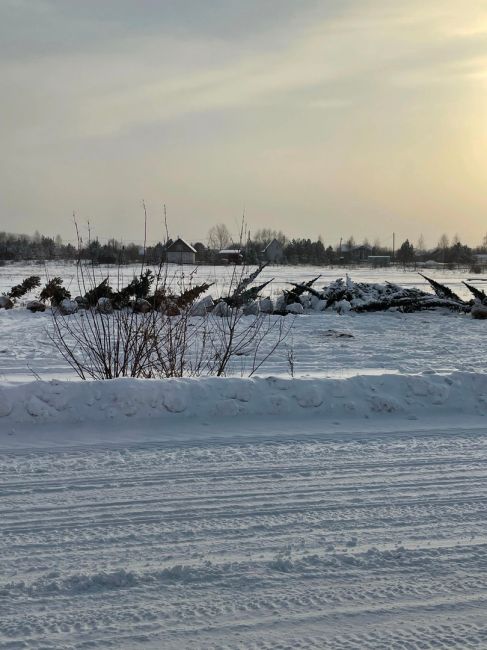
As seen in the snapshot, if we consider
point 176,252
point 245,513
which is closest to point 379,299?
point 176,252

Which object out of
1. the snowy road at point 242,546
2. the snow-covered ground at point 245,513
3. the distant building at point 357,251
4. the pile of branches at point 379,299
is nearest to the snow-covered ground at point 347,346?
the pile of branches at point 379,299

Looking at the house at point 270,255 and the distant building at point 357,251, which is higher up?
the distant building at point 357,251

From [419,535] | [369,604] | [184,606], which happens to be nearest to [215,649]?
[184,606]

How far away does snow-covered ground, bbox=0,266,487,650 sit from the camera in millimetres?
2785

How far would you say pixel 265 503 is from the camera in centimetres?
398

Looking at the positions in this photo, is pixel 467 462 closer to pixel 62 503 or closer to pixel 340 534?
pixel 340 534

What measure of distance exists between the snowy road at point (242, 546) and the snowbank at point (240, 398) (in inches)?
28.2

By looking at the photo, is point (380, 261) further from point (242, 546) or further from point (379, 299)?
point (242, 546)

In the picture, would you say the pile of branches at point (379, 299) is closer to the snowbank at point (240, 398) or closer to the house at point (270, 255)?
the house at point (270, 255)

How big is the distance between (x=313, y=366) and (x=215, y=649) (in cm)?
752

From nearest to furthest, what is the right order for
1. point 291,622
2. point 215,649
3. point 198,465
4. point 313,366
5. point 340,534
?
point 215,649 < point 291,622 < point 340,534 < point 198,465 < point 313,366

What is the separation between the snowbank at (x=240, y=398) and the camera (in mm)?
5707

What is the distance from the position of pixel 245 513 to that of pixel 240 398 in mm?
2259

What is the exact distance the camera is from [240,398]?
605cm
